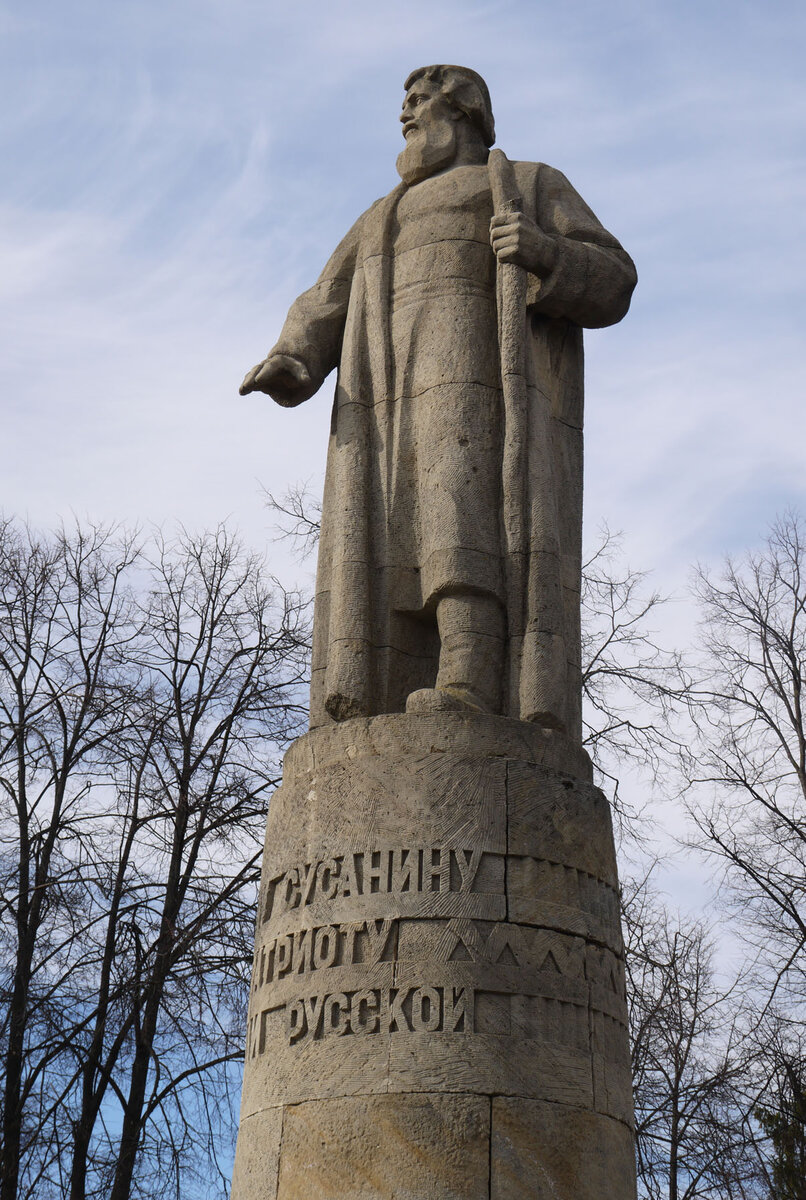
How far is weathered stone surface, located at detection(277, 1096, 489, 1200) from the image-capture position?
192 inches

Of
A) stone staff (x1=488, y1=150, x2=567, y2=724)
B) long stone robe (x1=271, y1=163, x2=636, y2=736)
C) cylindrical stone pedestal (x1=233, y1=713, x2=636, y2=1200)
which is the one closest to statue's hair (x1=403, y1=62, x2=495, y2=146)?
long stone robe (x1=271, y1=163, x2=636, y2=736)

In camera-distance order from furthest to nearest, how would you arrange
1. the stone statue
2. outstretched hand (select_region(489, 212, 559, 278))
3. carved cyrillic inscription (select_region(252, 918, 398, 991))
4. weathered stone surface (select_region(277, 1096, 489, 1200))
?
outstretched hand (select_region(489, 212, 559, 278)) < carved cyrillic inscription (select_region(252, 918, 398, 991)) < the stone statue < weathered stone surface (select_region(277, 1096, 489, 1200))

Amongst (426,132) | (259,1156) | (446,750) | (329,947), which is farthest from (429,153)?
(259,1156)

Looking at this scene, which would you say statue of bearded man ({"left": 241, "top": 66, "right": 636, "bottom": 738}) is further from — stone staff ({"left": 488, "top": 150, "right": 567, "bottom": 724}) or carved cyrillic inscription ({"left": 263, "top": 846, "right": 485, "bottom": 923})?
carved cyrillic inscription ({"left": 263, "top": 846, "right": 485, "bottom": 923})

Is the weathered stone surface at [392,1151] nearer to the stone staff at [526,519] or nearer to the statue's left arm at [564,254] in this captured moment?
the stone staff at [526,519]

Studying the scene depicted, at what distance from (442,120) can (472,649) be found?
2.95 m

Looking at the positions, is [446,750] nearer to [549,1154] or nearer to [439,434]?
[549,1154]

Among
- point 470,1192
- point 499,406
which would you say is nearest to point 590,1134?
point 470,1192

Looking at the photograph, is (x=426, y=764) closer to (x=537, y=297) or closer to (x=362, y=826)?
(x=362, y=826)

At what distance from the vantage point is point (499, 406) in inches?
263

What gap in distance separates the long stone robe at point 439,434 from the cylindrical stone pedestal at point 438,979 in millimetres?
540

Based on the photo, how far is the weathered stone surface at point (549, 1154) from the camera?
16.1ft

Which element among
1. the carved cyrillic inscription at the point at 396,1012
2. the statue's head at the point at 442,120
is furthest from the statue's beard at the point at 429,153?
the carved cyrillic inscription at the point at 396,1012

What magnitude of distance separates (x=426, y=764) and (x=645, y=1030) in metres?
9.54
